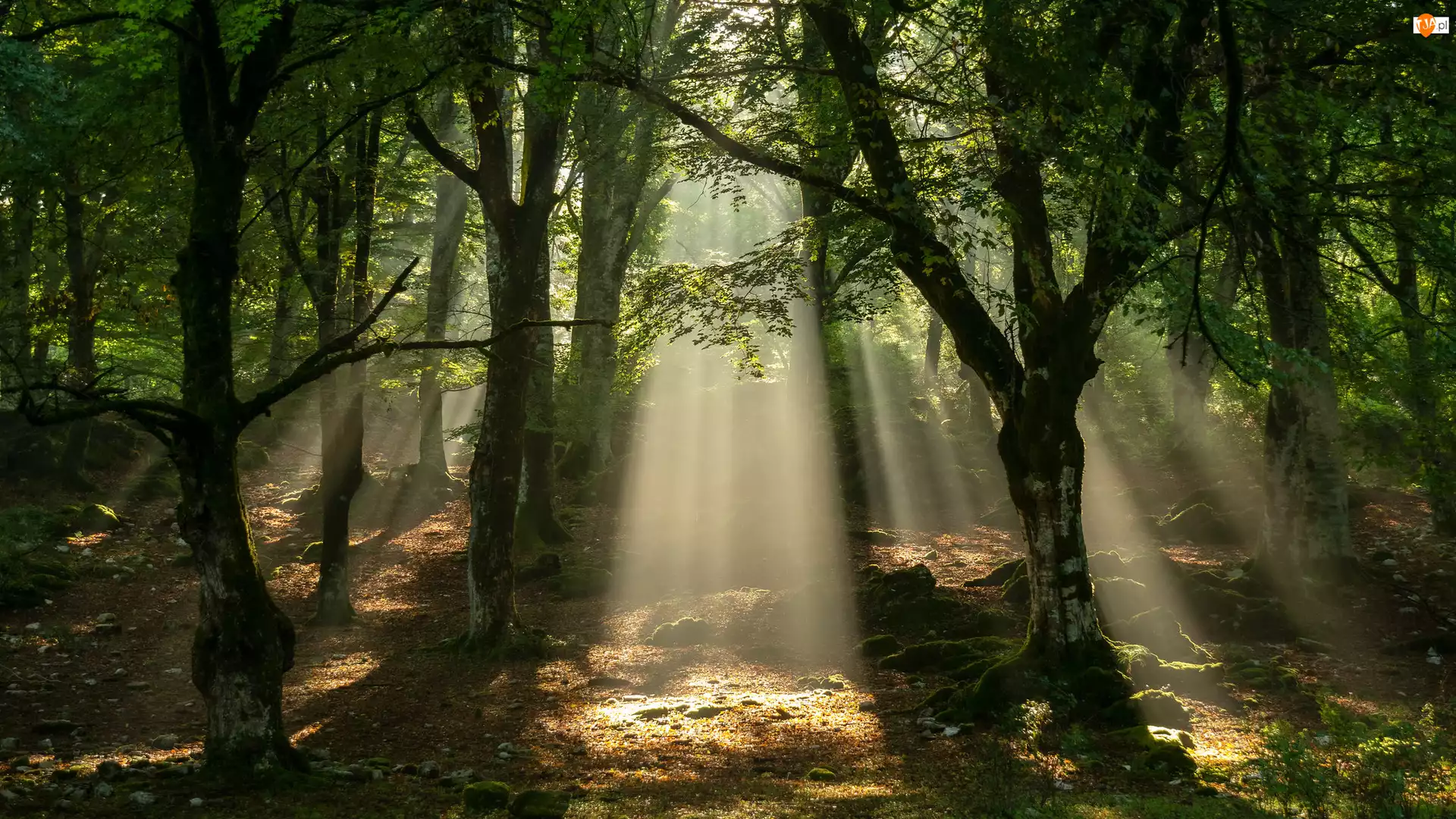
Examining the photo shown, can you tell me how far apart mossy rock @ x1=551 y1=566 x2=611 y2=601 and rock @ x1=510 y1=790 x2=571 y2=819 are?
35.3ft

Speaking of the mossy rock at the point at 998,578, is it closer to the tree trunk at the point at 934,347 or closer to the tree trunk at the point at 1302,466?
the tree trunk at the point at 1302,466

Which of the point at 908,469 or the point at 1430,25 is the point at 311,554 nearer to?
the point at 908,469

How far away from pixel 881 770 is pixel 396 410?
34.4 metres

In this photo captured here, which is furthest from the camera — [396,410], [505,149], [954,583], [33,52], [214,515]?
[396,410]

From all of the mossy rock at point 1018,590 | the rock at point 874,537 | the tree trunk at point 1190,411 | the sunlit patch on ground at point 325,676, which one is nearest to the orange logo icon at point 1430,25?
the mossy rock at point 1018,590

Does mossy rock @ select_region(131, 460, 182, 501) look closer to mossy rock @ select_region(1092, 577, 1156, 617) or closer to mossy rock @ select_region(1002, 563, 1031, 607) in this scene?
mossy rock @ select_region(1002, 563, 1031, 607)

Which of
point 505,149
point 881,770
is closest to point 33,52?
point 505,149

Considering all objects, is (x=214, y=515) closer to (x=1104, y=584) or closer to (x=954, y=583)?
(x=1104, y=584)

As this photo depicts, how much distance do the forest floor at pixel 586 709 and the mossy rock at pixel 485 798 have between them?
0.35 feet

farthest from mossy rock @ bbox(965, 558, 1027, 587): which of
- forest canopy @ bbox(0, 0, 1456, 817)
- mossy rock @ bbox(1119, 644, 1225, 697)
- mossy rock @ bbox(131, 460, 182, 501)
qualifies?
mossy rock @ bbox(131, 460, 182, 501)

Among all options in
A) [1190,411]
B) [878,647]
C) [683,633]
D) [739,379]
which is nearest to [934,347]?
[1190,411]

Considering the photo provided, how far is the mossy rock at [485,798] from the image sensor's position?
6.68 m

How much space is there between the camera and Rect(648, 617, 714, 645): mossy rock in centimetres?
1428

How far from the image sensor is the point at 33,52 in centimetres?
1212
